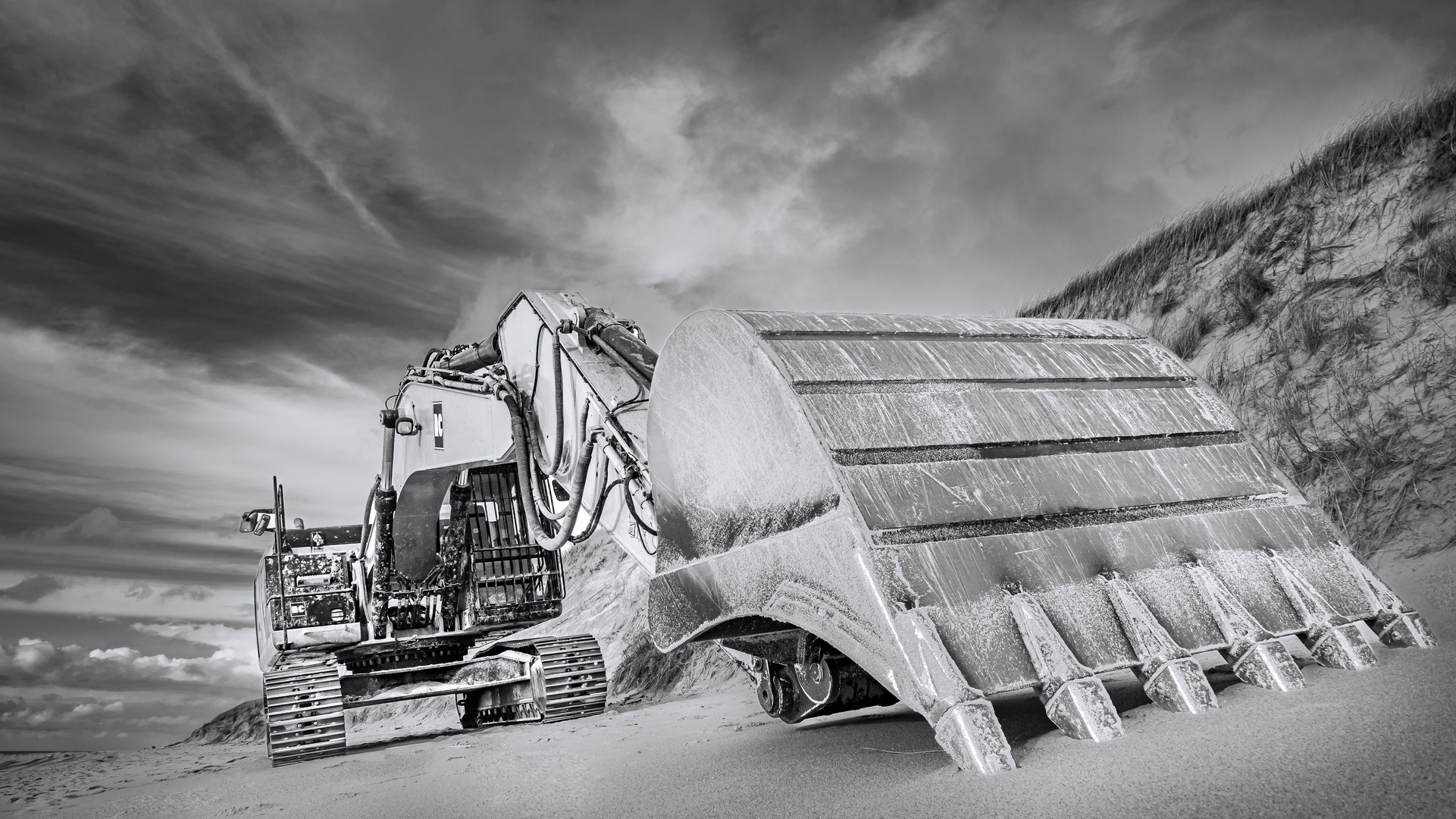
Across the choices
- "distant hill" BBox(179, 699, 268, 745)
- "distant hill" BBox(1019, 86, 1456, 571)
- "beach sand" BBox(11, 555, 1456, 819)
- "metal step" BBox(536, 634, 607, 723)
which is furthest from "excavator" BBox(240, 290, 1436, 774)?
"distant hill" BBox(179, 699, 268, 745)

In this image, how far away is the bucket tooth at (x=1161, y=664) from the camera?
238 cm

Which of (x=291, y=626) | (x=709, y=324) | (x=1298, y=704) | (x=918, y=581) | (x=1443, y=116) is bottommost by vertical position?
(x=1298, y=704)

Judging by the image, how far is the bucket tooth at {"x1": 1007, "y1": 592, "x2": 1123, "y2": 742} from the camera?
2236 mm

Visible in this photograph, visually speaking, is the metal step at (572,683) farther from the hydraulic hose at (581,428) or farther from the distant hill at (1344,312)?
the distant hill at (1344,312)

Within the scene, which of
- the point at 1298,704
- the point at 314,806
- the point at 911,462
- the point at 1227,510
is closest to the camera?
the point at 1298,704

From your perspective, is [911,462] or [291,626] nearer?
[911,462]

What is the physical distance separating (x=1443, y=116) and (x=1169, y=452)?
6729mm

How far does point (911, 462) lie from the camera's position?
8.79ft

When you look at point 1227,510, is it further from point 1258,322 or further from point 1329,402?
point 1258,322

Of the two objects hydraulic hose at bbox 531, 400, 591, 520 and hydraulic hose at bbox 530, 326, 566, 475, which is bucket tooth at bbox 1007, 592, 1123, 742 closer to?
hydraulic hose at bbox 531, 400, 591, 520

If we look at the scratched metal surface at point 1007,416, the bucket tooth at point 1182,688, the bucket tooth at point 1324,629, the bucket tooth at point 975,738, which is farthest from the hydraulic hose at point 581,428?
the bucket tooth at point 1324,629

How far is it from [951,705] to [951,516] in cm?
57

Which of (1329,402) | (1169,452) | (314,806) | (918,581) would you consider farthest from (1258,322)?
(314,806)

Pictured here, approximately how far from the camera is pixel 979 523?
260 centimetres
